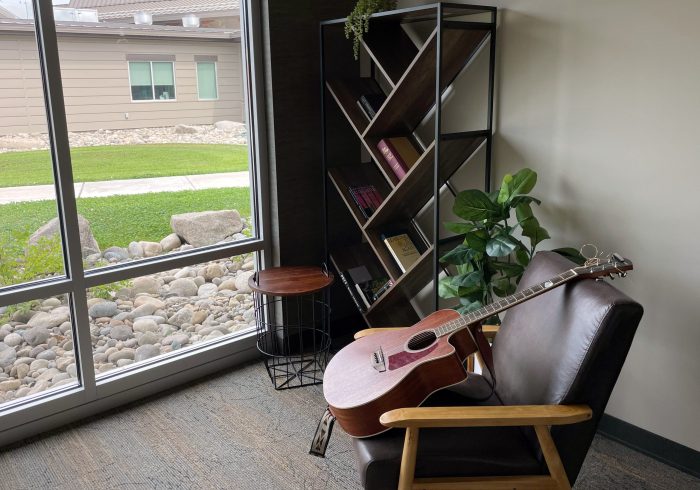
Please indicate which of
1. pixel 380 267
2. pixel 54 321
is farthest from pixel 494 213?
→ pixel 54 321

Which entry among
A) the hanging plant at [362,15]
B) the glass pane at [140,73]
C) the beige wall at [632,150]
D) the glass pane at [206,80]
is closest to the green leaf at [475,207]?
the beige wall at [632,150]

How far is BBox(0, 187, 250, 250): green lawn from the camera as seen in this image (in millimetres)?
2562

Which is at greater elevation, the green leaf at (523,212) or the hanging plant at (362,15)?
the hanging plant at (362,15)

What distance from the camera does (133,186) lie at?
9.53ft

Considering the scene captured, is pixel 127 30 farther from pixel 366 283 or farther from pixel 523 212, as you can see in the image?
pixel 523 212

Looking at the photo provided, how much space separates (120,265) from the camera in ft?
9.45

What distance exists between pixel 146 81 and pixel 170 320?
3.87 feet

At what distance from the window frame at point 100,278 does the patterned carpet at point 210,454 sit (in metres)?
0.09

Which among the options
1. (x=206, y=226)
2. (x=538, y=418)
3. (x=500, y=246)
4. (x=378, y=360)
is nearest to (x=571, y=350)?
(x=538, y=418)

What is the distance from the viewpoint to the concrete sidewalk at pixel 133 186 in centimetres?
254

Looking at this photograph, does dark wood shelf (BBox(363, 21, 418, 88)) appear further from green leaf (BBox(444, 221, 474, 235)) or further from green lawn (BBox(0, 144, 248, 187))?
green lawn (BBox(0, 144, 248, 187))

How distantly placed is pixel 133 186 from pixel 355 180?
3.74 ft

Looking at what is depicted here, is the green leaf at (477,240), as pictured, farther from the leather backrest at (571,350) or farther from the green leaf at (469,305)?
the leather backrest at (571,350)

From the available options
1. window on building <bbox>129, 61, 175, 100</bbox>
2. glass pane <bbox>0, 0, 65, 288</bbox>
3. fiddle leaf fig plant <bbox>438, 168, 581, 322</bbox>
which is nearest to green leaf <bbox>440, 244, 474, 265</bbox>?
fiddle leaf fig plant <bbox>438, 168, 581, 322</bbox>
